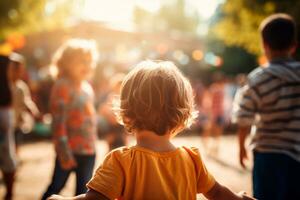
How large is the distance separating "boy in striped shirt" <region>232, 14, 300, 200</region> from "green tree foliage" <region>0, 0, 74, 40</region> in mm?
11485

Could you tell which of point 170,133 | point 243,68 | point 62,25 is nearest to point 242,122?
point 170,133

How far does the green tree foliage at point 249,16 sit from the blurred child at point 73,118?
567cm

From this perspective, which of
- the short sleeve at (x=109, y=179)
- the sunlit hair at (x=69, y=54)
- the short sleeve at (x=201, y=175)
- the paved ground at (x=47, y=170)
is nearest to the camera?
the short sleeve at (x=109, y=179)

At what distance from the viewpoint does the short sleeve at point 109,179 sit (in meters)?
2.26

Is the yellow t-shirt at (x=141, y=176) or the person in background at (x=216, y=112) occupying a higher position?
the yellow t-shirt at (x=141, y=176)

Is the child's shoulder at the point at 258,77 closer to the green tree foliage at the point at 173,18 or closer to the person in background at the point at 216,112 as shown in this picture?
the person in background at the point at 216,112

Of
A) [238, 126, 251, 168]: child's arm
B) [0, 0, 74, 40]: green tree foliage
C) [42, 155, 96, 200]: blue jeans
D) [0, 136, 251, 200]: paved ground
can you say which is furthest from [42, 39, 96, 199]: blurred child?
[0, 0, 74, 40]: green tree foliage

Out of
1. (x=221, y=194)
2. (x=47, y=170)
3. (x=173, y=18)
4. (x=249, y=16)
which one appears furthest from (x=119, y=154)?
(x=173, y=18)

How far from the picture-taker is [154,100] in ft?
7.78

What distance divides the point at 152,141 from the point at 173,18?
6862 cm

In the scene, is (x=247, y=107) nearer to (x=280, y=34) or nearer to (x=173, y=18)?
(x=280, y=34)

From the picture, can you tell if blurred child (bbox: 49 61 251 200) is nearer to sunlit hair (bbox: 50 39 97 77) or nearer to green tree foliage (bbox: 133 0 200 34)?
sunlit hair (bbox: 50 39 97 77)

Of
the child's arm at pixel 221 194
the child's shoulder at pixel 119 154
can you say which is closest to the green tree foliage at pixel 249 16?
the child's arm at pixel 221 194

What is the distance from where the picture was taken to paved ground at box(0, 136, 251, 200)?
23.3 feet
